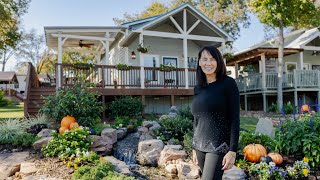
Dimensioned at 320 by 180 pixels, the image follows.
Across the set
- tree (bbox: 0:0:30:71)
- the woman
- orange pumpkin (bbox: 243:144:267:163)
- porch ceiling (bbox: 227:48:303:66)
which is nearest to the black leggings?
the woman

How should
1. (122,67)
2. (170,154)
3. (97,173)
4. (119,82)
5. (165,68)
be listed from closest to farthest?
(97,173)
(170,154)
(122,67)
(165,68)
(119,82)

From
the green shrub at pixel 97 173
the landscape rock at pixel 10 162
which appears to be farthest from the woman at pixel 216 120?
the landscape rock at pixel 10 162

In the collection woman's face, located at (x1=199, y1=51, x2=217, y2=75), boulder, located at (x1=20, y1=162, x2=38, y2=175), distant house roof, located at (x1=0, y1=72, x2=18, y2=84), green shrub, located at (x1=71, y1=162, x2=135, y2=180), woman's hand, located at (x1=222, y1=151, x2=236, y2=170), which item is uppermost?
distant house roof, located at (x1=0, y1=72, x2=18, y2=84)

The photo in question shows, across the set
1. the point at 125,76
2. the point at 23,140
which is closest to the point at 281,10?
the point at 125,76

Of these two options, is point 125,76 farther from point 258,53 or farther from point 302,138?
point 258,53

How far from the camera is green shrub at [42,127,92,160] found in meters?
5.19

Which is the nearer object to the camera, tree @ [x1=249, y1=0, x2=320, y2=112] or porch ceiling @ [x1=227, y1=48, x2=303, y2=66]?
tree @ [x1=249, y1=0, x2=320, y2=112]

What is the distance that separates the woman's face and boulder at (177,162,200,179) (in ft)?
9.11

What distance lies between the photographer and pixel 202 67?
2.58 meters

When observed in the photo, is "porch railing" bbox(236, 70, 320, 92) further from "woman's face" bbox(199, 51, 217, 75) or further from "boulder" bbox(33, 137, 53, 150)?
"woman's face" bbox(199, 51, 217, 75)

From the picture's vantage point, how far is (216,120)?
2.42 m

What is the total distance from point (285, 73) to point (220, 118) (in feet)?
52.5

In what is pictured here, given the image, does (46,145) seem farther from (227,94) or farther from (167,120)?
(227,94)

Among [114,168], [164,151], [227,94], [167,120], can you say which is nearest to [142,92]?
[167,120]
